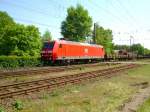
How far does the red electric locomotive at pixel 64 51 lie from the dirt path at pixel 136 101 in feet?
→ 72.2

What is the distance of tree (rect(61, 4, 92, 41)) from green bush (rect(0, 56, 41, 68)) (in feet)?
140

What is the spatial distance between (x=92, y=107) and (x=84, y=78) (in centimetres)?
1125

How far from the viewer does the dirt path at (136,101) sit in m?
12.5

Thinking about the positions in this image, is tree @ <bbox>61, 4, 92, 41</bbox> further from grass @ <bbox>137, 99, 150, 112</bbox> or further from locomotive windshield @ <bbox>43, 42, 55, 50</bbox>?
Answer: grass @ <bbox>137, 99, 150, 112</bbox>

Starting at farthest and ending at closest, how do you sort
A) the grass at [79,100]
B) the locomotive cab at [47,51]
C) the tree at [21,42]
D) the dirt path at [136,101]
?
the tree at [21,42] < the locomotive cab at [47,51] < the dirt path at [136,101] < the grass at [79,100]

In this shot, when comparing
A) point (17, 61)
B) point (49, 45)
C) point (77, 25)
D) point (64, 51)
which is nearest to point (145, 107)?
point (17, 61)

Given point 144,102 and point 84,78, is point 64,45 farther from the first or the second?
point 144,102

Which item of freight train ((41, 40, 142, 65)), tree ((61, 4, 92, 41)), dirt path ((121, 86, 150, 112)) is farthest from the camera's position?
tree ((61, 4, 92, 41))

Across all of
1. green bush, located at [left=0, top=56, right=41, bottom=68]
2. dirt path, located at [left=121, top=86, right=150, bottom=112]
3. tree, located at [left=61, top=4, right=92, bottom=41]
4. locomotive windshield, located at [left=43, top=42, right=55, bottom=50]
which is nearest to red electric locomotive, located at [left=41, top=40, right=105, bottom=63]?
locomotive windshield, located at [left=43, top=42, right=55, bottom=50]

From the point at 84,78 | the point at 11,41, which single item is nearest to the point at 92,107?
the point at 84,78

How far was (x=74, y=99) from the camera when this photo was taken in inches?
573

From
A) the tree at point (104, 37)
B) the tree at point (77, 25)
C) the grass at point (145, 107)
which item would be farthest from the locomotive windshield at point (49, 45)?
the tree at point (104, 37)

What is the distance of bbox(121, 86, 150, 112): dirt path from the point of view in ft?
41.0

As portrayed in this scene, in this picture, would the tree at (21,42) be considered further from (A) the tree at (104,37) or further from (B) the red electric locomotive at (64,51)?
(A) the tree at (104,37)
